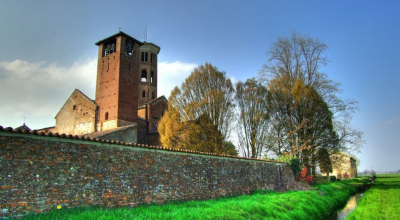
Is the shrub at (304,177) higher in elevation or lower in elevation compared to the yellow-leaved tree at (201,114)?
lower

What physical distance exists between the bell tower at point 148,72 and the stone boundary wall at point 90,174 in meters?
31.5

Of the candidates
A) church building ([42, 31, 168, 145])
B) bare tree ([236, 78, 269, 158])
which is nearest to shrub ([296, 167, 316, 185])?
bare tree ([236, 78, 269, 158])

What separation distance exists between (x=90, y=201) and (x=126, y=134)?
51.7 ft

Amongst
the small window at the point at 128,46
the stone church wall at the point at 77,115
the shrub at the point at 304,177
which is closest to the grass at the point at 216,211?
the shrub at the point at 304,177

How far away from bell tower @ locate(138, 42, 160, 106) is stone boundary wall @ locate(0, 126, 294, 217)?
31.5m

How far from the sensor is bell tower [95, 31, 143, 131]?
86.9 feet

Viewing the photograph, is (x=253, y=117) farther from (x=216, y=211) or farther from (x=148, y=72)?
(x=148, y=72)

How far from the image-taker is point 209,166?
1173 cm

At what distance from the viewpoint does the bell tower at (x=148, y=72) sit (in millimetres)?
41812

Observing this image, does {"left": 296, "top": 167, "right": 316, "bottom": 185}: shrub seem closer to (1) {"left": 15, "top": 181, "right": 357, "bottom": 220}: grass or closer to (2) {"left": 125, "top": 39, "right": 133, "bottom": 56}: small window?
(1) {"left": 15, "top": 181, "right": 357, "bottom": 220}: grass

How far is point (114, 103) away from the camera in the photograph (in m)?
26.5

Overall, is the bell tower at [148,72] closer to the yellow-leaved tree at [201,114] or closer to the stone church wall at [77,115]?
the stone church wall at [77,115]

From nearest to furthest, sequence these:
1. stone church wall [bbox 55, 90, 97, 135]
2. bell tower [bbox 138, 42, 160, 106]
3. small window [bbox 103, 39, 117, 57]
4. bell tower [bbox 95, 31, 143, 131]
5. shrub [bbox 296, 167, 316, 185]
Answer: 1. shrub [bbox 296, 167, 316, 185]
2. bell tower [bbox 95, 31, 143, 131]
3. stone church wall [bbox 55, 90, 97, 135]
4. small window [bbox 103, 39, 117, 57]
5. bell tower [bbox 138, 42, 160, 106]

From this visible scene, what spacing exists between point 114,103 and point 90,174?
2002 centimetres
